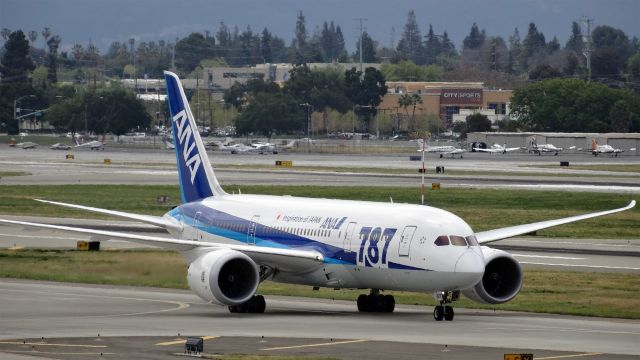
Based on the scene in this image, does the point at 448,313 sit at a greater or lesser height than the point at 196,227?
lesser

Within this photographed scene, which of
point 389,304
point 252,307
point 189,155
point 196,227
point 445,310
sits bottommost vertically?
point 252,307

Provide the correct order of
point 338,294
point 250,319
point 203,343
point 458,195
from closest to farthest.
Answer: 1. point 203,343
2. point 250,319
3. point 338,294
4. point 458,195

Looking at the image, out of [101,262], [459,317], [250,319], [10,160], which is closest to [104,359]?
[250,319]

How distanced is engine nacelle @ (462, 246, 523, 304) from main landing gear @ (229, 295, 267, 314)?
7.04m

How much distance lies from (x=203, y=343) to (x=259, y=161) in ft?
488

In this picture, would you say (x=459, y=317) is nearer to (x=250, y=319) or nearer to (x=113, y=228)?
(x=250, y=319)

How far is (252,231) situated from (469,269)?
1009cm

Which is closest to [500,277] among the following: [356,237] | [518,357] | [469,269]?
[469,269]

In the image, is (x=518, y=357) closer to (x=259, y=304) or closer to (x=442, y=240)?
(x=442, y=240)

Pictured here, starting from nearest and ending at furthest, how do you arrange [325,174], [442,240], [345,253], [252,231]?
[442,240] < [345,253] < [252,231] < [325,174]

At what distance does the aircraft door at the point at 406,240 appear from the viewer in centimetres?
4494

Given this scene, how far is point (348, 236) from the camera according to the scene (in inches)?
1852

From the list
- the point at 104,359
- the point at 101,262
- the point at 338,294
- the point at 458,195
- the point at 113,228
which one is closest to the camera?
the point at 104,359

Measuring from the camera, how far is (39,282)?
188ft
